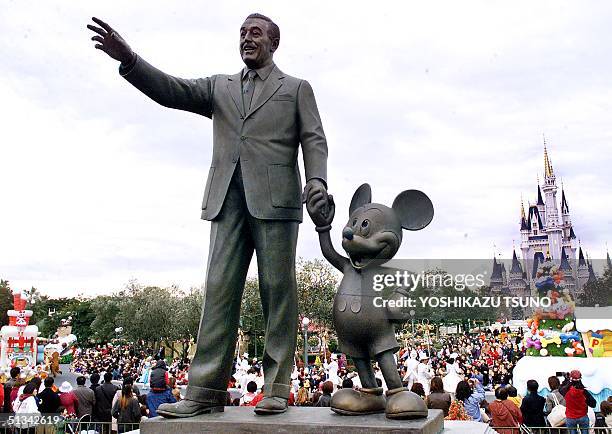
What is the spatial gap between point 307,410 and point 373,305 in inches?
37.7

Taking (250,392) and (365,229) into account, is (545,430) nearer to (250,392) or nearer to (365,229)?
(250,392)

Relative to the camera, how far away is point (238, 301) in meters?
4.65

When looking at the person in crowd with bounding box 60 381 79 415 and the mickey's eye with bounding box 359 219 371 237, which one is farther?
the person in crowd with bounding box 60 381 79 415

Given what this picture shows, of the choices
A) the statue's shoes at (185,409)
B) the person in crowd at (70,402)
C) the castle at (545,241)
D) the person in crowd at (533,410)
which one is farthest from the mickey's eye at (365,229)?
the castle at (545,241)

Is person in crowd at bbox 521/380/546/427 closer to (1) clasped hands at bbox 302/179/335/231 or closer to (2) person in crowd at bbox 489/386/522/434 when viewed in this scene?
(2) person in crowd at bbox 489/386/522/434

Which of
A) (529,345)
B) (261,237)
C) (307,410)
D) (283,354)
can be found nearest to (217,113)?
(261,237)

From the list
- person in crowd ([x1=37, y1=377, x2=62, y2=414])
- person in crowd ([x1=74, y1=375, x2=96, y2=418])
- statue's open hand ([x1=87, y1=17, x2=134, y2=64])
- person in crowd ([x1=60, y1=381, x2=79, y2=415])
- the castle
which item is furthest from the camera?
the castle

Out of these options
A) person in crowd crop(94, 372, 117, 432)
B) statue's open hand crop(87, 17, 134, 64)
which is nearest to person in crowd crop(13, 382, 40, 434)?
person in crowd crop(94, 372, 117, 432)

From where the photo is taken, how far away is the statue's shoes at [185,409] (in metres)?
4.21

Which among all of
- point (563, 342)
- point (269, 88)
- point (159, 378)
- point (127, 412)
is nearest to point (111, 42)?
point (269, 88)

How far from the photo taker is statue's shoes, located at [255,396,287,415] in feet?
13.7

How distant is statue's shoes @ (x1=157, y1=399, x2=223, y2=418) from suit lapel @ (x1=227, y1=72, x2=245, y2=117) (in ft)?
Result: 7.35

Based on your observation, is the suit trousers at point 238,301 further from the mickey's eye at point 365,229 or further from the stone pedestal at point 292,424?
the mickey's eye at point 365,229

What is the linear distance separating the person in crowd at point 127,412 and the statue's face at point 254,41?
586 cm
